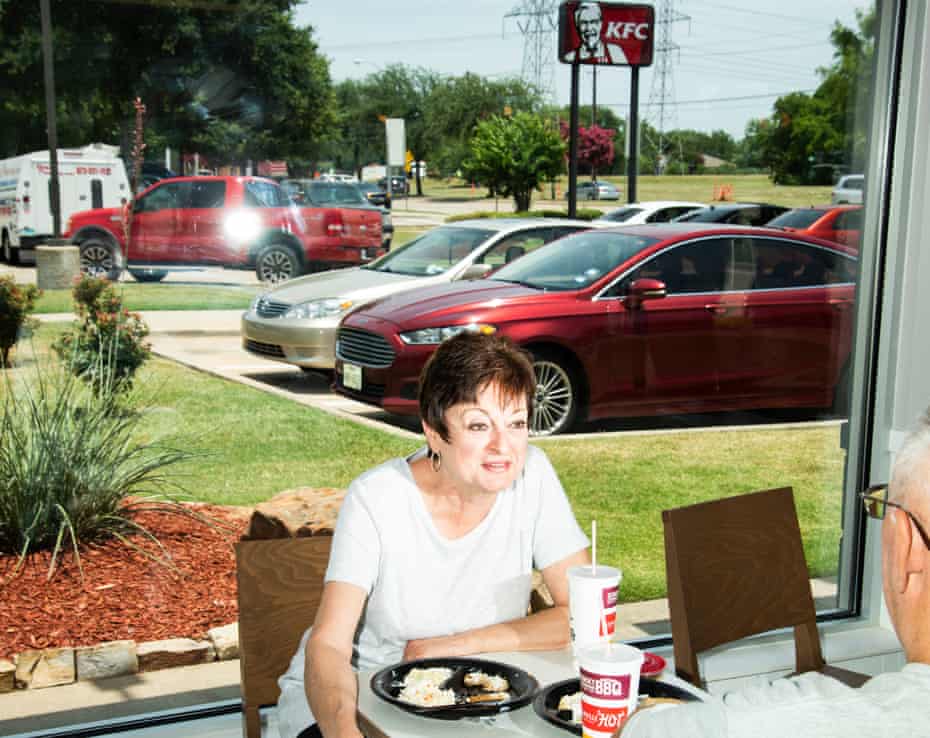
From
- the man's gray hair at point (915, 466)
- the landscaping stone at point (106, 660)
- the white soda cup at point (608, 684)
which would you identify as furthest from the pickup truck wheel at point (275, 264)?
the man's gray hair at point (915, 466)

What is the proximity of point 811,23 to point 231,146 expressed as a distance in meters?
2.20

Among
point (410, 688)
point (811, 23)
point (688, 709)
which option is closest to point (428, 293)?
point (811, 23)

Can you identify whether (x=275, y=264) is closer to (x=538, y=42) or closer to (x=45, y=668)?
(x=538, y=42)

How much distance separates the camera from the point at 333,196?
400 cm

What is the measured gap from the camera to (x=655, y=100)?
4445 millimetres

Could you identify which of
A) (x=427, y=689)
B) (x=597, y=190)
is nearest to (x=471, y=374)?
(x=427, y=689)

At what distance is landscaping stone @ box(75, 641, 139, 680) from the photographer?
3.50m

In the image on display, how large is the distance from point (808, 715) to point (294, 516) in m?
2.99

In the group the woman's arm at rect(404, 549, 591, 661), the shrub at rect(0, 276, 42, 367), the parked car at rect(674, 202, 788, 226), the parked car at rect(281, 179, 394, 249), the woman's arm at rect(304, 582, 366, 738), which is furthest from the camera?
the parked car at rect(674, 202, 788, 226)

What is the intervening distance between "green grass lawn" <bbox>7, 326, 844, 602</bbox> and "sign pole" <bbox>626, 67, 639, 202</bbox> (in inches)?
38.3

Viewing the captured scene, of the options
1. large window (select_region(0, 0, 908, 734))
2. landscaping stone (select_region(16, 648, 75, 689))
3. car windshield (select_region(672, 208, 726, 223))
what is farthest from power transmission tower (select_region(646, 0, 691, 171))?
landscaping stone (select_region(16, 648, 75, 689))

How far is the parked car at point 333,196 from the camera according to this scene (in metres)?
3.92

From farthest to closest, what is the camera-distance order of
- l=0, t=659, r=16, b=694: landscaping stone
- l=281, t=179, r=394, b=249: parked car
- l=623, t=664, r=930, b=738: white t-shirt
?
1. l=281, t=179, r=394, b=249: parked car
2. l=0, t=659, r=16, b=694: landscaping stone
3. l=623, t=664, r=930, b=738: white t-shirt

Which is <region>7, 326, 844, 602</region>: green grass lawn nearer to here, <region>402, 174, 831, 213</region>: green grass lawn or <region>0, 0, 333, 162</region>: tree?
<region>0, 0, 333, 162</region>: tree
